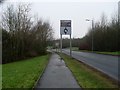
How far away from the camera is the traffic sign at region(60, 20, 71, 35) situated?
125 feet

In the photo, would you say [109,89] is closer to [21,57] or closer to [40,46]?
[21,57]

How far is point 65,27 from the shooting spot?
1516 inches

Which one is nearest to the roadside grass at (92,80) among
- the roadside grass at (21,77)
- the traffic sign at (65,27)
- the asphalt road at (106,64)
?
the asphalt road at (106,64)

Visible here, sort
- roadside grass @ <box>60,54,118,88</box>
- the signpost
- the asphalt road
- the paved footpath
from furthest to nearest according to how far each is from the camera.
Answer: the signpost, the asphalt road, the paved footpath, roadside grass @ <box>60,54,118,88</box>

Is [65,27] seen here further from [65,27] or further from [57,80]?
[57,80]

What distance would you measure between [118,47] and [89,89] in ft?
207

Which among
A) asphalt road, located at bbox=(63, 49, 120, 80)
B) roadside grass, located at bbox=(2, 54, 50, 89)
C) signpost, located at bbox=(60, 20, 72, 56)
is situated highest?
signpost, located at bbox=(60, 20, 72, 56)

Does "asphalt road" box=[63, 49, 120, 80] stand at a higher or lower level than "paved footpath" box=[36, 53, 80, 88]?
lower

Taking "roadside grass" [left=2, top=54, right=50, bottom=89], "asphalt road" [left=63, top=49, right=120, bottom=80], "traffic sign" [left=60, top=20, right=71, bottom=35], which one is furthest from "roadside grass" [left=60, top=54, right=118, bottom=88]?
"traffic sign" [left=60, top=20, right=71, bottom=35]

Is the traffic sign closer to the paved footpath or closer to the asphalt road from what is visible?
the asphalt road

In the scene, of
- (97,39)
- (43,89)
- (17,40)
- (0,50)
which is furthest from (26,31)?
(43,89)

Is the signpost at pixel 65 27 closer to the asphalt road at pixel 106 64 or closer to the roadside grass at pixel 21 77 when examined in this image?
the asphalt road at pixel 106 64

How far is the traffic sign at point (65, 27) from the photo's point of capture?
38219 millimetres

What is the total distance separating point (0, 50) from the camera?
47.1 metres
